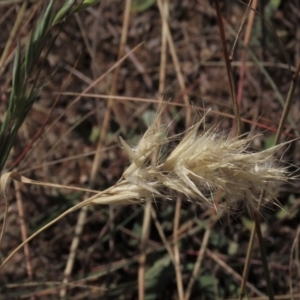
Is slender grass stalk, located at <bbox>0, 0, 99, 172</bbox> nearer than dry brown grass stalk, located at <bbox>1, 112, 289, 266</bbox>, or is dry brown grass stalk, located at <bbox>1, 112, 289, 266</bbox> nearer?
dry brown grass stalk, located at <bbox>1, 112, 289, 266</bbox>

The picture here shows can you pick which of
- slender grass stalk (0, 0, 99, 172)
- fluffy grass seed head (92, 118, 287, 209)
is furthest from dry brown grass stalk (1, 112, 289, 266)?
slender grass stalk (0, 0, 99, 172)

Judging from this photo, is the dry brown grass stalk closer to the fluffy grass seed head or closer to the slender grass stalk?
the fluffy grass seed head

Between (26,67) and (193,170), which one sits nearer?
(193,170)

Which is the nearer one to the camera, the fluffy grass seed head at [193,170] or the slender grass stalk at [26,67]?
the fluffy grass seed head at [193,170]

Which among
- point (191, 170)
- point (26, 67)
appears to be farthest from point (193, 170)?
point (26, 67)

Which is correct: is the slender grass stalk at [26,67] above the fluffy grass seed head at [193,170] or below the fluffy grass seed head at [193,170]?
above

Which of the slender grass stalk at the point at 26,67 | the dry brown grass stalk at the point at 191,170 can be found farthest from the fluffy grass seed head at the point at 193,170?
the slender grass stalk at the point at 26,67

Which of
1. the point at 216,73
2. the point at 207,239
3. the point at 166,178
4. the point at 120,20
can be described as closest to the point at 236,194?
the point at 166,178

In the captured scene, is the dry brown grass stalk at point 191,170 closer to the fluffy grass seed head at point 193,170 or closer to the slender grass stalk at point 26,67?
the fluffy grass seed head at point 193,170

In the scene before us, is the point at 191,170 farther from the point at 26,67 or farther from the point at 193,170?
the point at 26,67

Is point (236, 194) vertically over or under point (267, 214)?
over

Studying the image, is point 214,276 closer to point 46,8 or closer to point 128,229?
point 128,229
